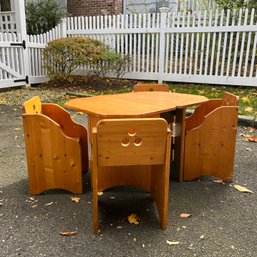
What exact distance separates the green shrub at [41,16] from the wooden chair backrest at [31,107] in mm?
9095

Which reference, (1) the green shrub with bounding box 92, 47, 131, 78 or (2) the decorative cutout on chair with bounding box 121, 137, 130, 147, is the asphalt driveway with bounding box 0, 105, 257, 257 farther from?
(1) the green shrub with bounding box 92, 47, 131, 78

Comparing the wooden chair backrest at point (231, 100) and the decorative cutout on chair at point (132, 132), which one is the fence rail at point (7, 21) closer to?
the wooden chair backrest at point (231, 100)

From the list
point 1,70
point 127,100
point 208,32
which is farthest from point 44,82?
point 127,100

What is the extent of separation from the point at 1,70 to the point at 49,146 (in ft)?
18.7

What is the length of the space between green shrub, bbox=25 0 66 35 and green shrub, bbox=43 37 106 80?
354 centimetres

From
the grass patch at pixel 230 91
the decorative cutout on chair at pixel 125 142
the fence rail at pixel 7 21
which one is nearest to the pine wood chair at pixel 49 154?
the decorative cutout on chair at pixel 125 142

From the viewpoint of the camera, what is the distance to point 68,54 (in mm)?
7699

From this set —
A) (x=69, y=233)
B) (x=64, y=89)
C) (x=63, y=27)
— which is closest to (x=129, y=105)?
(x=69, y=233)

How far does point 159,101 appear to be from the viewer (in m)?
2.90

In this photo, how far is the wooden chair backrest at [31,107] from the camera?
8.16ft

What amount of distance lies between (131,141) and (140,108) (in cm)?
59

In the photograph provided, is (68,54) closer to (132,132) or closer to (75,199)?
(75,199)

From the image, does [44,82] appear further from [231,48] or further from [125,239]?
[125,239]

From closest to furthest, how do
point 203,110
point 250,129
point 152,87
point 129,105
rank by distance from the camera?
point 129,105 < point 203,110 < point 152,87 < point 250,129
